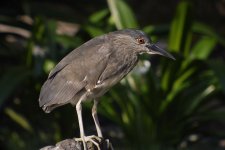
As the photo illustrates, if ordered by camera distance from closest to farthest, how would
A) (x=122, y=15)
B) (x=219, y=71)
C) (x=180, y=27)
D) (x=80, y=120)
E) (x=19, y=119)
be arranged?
(x=80, y=120)
(x=219, y=71)
(x=180, y=27)
(x=122, y=15)
(x=19, y=119)

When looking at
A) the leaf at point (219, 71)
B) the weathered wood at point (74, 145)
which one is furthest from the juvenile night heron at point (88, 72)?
the leaf at point (219, 71)

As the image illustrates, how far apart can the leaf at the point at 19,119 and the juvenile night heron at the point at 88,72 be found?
319 centimetres

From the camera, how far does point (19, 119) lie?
26.1 feet

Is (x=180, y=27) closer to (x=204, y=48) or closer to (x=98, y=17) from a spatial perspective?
(x=204, y=48)

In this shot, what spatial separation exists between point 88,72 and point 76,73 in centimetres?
7

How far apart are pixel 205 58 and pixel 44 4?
1.85 m

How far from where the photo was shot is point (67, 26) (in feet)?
35.3

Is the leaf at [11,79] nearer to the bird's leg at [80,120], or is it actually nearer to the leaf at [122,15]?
the leaf at [122,15]

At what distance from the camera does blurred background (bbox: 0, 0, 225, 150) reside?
23.8ft

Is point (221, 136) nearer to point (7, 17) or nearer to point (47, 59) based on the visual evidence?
point (47, 59)

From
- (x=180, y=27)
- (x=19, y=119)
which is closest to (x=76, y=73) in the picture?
(x=180, y=27)

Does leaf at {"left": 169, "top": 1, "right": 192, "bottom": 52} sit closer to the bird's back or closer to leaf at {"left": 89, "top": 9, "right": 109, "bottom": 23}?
leaf at {"left": 89, "top": 9, "right": 109, "bottom": 23}

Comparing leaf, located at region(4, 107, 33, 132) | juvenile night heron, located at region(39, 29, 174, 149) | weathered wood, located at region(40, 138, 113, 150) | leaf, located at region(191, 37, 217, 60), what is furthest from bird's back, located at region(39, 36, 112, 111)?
leaf, located at region(4, 107, 33, 132)

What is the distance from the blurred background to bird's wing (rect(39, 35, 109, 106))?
2.32 metres
